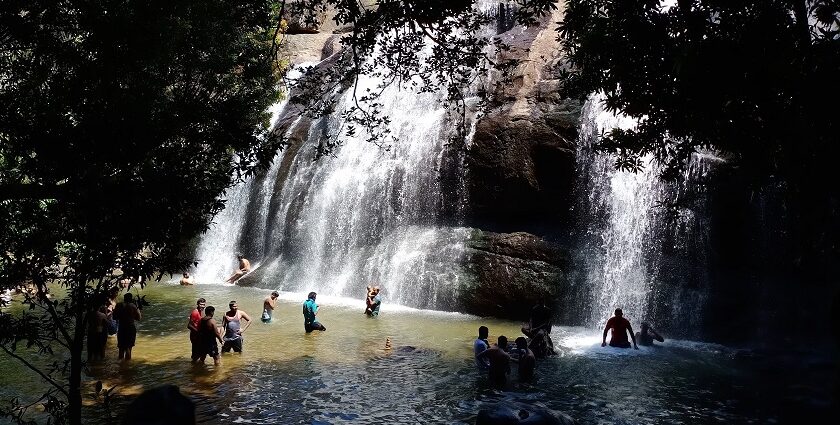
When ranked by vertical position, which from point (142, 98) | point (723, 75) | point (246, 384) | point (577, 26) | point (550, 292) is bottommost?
point (246, 384)

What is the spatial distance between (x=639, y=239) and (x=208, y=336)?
14.4 metres

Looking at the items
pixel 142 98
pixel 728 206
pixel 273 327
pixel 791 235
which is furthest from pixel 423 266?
pixel 142 98

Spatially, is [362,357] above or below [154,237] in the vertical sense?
below

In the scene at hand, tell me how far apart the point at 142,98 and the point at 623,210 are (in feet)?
57.5

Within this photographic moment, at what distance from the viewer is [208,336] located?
1327cm

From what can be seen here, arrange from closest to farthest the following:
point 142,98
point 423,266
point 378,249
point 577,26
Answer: point 142,98 < point 577,26 < point 423,266 < point 378,249

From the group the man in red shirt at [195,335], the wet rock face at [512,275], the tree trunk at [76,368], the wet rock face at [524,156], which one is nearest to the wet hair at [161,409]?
the tree trunk at [76,368]

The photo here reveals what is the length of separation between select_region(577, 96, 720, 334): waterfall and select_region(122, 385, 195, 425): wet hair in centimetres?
1535

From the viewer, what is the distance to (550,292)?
67.4 feet

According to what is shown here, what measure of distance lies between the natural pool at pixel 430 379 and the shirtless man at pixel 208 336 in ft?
1.13

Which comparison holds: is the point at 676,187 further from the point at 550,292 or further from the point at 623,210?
the point at 550,292

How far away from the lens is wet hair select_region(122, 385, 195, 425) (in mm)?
7109

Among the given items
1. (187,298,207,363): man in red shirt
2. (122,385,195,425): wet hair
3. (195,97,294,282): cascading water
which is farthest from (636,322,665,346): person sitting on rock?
(195,97,294,282): cascading water

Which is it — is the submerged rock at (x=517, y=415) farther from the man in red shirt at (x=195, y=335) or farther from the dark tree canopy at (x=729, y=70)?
the man in red shirt at (x=195, y=335)
